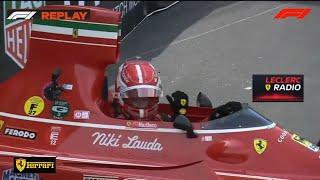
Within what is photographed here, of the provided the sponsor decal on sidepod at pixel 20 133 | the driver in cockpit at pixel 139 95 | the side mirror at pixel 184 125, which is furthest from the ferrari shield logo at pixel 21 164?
the side mirror at pixel 184 125

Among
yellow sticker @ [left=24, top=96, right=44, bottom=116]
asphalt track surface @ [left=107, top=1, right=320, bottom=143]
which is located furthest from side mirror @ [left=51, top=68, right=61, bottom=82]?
asphalt track surface @ [left=107, top=1, right=320, bottom=143]

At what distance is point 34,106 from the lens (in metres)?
4.76

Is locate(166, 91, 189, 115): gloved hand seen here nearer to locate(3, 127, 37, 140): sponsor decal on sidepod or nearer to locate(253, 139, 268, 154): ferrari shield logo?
locate(253, 139, 268, 154): ferrari shield logo

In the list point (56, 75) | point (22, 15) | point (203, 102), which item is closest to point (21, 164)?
point (56, 75)

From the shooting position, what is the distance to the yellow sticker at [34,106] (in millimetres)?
4738

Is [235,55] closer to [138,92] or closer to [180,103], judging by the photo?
[180,103]

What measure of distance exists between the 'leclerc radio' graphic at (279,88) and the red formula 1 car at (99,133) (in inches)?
37.0

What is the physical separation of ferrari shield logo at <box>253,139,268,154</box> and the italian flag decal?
132cm

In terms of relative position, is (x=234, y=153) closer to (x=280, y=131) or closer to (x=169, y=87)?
(x=280, y=131)

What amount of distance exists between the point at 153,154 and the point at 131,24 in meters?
3.42

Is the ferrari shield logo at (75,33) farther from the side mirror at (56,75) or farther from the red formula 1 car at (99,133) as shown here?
the side mirror at (56,75)

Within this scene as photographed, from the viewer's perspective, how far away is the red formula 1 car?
14.8 feet

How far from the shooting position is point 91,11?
4.84m

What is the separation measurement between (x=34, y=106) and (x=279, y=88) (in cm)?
224
